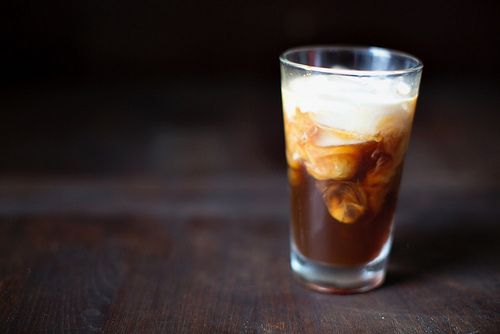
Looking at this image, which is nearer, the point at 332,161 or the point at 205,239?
the point at 332,161

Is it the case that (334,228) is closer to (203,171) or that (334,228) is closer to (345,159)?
(345,159)

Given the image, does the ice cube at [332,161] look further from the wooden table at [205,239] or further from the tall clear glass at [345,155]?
the wooden table at [205,239]

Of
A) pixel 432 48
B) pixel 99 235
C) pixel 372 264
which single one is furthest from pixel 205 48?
pixel 372 264

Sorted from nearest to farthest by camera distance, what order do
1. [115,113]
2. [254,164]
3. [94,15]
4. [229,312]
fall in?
[229,312] < [254,164] < [115,113] < [94,15]

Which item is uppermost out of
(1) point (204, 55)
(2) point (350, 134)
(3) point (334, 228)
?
(2) point (350, 134)

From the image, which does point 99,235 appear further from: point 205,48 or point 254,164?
point 205,48

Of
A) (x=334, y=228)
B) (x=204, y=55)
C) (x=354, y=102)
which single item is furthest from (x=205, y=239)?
(x=204, y=55)

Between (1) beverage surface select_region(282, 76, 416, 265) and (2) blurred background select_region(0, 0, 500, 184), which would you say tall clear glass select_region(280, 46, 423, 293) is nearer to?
(1) beverage surface select_region(282, 76, 416, 265)
